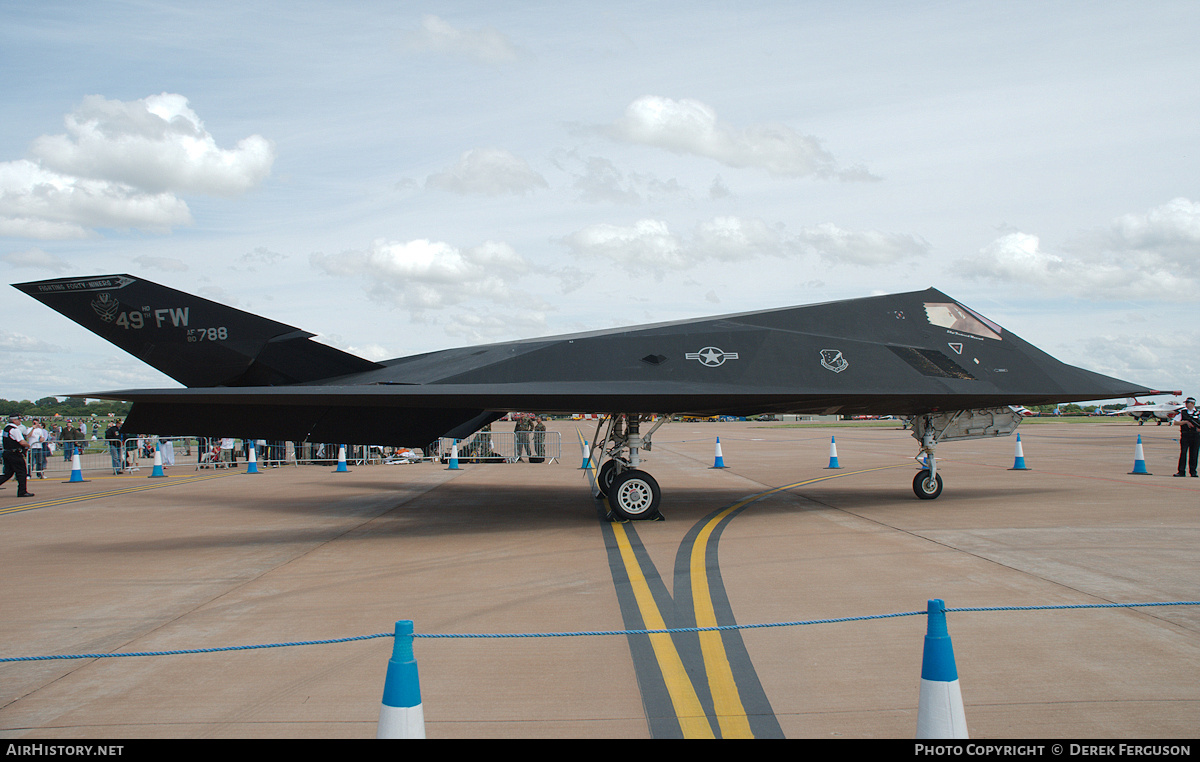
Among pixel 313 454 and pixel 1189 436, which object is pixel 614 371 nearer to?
pixel 1189 436

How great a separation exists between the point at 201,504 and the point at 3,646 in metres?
8.81

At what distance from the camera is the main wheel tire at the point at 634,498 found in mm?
10070

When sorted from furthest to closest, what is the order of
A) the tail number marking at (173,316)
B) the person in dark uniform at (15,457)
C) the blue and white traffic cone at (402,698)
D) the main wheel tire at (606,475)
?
the person in dark uniform at (15,457) < the main wheel tire at (606,475) < the tail number marking at (173,316) < the blue and white traffic cone at (402,698)

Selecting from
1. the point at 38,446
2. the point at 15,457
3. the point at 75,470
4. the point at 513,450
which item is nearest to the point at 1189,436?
the point at 513,450

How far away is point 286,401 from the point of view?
8.95 m

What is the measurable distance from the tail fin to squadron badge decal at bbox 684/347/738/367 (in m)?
5.66

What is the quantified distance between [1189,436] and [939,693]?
1758 centimetres

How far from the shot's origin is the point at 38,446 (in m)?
21.3

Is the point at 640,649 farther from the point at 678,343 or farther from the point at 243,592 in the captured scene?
the point at 678,343

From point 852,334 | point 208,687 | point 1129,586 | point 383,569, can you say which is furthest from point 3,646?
point 852,334

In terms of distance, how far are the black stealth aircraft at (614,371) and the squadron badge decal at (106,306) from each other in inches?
0.8

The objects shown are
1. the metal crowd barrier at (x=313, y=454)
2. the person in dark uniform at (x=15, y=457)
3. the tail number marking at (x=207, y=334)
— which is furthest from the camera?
the metal crowd barrier at (x=313, y=454)

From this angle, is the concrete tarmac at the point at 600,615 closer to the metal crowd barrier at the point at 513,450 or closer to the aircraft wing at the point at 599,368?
the aircraft wing at the point at 599,368

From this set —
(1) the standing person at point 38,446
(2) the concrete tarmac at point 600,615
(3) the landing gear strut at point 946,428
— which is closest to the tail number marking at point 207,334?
(2) the concrete tarmac at point 600,615
